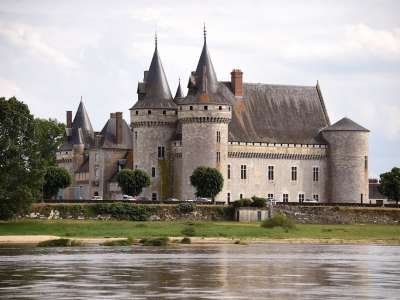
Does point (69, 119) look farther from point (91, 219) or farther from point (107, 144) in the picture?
point (91, 219)

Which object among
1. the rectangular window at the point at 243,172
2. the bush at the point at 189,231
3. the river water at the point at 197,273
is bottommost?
the river water at the point at 197,273

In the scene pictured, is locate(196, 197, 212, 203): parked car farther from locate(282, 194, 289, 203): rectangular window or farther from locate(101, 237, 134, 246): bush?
locate(101, 237, 134, 246): bush

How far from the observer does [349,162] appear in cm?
12531

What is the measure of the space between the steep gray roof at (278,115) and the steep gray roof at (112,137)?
491 inches

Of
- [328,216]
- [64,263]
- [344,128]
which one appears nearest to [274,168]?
[344,128]

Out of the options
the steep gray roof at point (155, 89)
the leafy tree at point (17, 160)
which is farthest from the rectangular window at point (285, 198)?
the leafy tree at point (17, 160)

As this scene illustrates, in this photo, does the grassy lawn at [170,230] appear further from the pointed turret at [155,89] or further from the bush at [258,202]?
the pointed turret at [155,89]

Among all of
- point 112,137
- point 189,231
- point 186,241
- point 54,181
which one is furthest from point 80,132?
point 186,241

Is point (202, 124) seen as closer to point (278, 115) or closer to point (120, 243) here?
point (278, 115)

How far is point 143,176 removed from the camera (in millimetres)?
116938

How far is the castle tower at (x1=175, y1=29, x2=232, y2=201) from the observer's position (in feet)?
387

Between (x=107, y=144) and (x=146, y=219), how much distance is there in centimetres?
2763

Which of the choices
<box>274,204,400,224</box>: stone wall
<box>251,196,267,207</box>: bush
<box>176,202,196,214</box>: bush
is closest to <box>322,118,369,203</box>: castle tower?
<box>274,204,400,224</box>: stone wall

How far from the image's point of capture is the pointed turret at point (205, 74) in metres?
118
